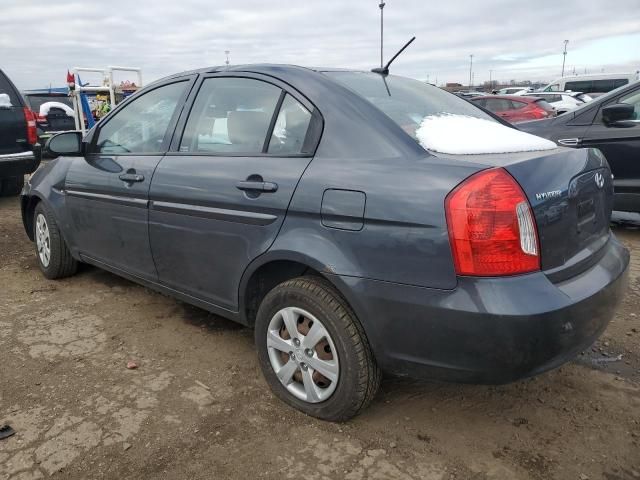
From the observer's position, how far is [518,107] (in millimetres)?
14055

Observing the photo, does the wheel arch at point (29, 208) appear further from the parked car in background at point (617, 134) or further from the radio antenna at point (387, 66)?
the parked car in background at point (617, 134)

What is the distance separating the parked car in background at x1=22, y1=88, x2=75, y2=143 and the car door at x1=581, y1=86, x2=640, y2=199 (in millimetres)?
12909

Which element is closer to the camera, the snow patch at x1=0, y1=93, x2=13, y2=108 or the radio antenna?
the radio antenna

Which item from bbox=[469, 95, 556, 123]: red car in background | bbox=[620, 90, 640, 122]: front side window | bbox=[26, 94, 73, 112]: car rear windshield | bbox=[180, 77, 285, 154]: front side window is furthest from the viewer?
bbox=[26, 94, 73, 112]: car rear windshield

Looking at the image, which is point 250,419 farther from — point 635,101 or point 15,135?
point 15,135

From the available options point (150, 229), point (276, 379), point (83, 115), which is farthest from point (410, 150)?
point (83, 115)

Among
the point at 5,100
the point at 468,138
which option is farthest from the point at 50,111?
the point at 468,138

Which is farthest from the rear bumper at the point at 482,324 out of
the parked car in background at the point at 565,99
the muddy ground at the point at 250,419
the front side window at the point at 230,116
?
the parked car in background at the point at 565,99

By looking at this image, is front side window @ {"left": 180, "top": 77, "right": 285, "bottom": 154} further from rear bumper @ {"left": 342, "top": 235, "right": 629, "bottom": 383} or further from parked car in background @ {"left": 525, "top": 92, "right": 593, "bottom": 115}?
parked car in background @ {"left": 525, "top": 92, "right": 593, "bottom": 115}

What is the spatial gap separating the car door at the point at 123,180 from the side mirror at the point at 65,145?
0.26 feet

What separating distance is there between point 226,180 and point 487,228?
1.34m

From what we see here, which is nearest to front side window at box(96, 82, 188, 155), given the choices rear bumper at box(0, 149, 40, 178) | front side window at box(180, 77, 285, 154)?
front side window at box(180, 77, 285, 154)

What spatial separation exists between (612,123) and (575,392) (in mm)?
3520

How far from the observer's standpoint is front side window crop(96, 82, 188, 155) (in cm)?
327
